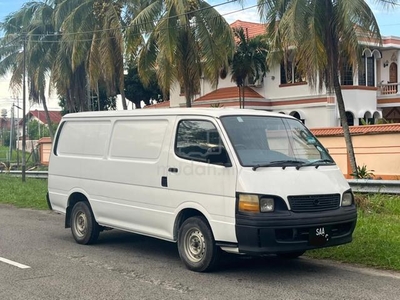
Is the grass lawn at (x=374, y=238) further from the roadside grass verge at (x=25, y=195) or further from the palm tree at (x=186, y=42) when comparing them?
the palm tree at (x=186, y=42)

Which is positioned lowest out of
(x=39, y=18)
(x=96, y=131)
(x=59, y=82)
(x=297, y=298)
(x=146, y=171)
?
(x=297, y=298)

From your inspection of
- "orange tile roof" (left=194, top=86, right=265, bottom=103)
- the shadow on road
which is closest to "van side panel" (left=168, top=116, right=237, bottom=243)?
the shadow on road

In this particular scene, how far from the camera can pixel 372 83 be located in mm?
31422

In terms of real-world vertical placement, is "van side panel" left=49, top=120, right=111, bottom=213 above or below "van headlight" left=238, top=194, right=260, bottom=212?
above

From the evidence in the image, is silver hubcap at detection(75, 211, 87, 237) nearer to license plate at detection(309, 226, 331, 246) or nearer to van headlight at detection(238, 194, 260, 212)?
van headlight at detection(238, 194, 260, 212)

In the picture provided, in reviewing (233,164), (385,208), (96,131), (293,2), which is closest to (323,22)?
(293,2)

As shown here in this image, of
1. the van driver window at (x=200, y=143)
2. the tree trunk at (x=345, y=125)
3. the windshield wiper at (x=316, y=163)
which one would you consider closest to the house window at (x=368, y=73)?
the tree trunk at (x=345, y=125)

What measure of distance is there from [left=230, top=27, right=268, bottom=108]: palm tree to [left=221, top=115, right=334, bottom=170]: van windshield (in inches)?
816

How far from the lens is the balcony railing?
3195 centimetres

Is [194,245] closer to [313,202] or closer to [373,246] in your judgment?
[313,202]

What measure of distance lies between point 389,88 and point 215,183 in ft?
88.7

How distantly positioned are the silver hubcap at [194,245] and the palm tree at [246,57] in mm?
21548

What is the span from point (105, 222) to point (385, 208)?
6196 millimetres

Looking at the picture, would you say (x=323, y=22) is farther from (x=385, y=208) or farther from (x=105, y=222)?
(x=105, y=222)
